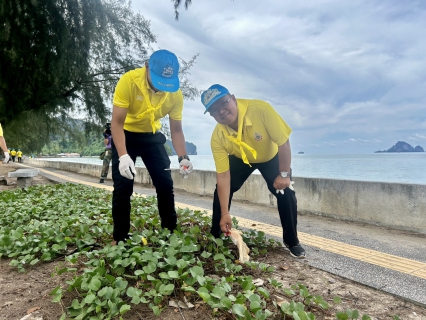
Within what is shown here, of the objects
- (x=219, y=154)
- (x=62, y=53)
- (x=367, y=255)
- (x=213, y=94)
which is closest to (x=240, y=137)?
(x=219, y=154)

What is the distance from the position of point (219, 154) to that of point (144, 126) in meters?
0.74

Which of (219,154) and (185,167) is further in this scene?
(185,167)

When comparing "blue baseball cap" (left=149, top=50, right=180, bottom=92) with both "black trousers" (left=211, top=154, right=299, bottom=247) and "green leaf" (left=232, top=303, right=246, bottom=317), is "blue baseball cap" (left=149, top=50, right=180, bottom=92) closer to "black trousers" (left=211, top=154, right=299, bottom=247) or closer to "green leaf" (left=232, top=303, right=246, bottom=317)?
"black trousers" (left=211, top=154, right=299, bottom=247)

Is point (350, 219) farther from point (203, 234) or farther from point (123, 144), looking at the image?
point (123, 144)

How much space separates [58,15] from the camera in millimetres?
5926

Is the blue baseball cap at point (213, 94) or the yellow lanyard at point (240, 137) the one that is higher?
the blue baseball cap at point (213, 94)

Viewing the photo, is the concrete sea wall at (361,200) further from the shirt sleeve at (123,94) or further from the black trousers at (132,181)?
the shirt sleeve at (123,94)

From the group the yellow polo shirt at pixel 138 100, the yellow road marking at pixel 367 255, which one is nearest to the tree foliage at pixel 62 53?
the yellow polo shirt at pixel 138 100

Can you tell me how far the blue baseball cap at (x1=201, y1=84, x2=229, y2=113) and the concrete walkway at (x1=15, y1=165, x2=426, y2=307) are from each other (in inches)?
66.3

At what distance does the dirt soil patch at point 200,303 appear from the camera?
2086 millimetres

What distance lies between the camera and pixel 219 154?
3.16m

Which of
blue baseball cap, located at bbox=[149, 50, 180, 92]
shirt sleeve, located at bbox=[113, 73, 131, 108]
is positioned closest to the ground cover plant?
shirt sleeve, located at bbox=[113, 73, 131, 108]

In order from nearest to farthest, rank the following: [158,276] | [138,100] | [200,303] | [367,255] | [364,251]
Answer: [200,303] → [158,276] → [138,100] → [367,255] → [364,251]

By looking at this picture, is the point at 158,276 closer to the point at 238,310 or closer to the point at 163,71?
the point at 238,310
